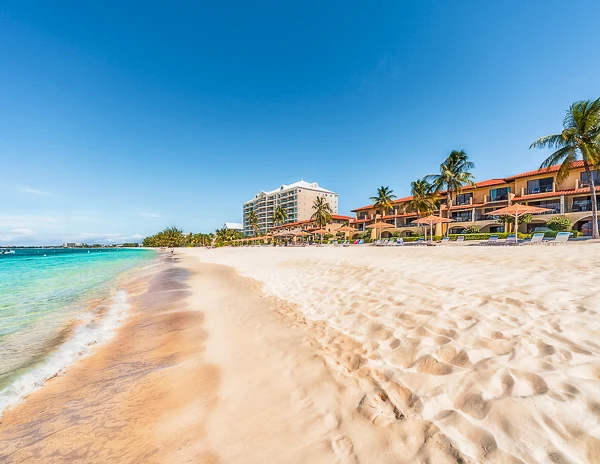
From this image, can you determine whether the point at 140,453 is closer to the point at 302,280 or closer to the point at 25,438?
the point at 25,438

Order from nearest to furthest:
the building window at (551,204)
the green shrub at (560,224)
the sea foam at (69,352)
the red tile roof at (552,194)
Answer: the sea foam at (69,352), the green shrub at (560,224), the red tile roof at (552,194), the building window at (551,204)

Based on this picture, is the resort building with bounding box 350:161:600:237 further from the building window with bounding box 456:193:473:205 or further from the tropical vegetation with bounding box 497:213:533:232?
the tropical vegetation with bounding box 497:213:533:232

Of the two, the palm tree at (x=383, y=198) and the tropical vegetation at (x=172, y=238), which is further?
the tropical vegetation at (x=172, y=238)

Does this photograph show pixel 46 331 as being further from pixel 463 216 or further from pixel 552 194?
pixel 463 216

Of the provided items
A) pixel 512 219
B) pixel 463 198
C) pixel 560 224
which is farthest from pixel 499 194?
pixel 560 224

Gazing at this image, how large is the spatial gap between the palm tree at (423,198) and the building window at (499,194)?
289 inches

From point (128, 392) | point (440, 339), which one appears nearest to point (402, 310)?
point (440, 339)

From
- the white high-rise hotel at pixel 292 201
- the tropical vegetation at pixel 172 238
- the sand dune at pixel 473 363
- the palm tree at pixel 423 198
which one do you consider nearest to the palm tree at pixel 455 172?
the palm tree at pixel 423 198

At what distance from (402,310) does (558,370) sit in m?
2.14

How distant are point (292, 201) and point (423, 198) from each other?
56.0 m

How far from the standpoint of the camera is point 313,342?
13.6ft

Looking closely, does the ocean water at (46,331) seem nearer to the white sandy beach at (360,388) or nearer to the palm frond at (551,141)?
the white sandy beach at (360,388)

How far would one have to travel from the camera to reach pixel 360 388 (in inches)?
110

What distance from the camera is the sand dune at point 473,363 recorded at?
1.89m
